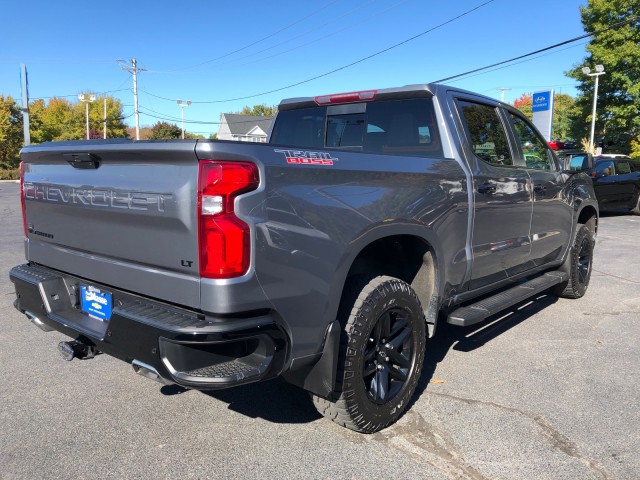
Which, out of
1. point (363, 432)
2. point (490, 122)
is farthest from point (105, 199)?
point (490, 122)

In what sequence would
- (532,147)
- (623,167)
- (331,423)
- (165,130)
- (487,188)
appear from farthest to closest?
1. (165,130)
2. (623,167)
3. (532,147)
4. (487,188)
5. (331,423)

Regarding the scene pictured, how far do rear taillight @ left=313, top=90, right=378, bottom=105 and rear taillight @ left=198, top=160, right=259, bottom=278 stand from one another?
218 centimetres

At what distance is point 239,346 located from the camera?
2309 mm

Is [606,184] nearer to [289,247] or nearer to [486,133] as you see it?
[486,133]

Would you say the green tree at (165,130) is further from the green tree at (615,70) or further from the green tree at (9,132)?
the green tree at (615,70)

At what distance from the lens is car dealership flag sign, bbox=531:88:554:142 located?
26094mm

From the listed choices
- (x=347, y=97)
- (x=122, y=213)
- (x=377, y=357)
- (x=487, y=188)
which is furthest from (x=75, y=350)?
(x=487, y=188)

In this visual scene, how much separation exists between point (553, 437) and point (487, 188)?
1735 mm

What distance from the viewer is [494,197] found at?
3.90m

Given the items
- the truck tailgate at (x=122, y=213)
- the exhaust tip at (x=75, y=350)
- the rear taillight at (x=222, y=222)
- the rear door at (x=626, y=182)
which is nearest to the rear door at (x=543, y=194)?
the rear taillight at (x=222, y=222)

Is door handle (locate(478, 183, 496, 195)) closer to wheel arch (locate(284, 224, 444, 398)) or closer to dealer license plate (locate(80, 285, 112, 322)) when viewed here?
wheel arch (locate(284, 224, 444, 398))

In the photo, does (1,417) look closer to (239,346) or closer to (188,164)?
(239,346)

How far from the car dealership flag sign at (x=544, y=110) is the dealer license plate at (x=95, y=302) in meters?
26.9

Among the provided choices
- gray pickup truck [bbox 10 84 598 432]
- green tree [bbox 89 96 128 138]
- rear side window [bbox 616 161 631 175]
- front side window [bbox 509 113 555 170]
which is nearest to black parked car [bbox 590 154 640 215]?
rear side window [bbox 616 161 631 175]
